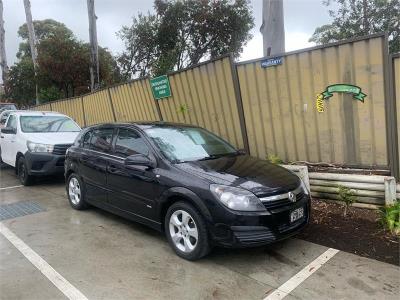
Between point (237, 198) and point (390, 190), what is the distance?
2.47 m

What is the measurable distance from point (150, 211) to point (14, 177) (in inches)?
259

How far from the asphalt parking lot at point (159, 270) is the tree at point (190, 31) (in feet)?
65.2

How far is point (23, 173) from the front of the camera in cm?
882

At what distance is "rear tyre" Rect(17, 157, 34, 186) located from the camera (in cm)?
863

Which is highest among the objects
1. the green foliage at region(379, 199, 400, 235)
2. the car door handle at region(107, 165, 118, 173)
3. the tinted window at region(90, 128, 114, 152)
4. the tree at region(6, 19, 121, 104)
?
the tree at region(6, 19, 121, 104)

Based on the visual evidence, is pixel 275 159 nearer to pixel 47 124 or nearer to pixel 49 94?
pixel 47 124

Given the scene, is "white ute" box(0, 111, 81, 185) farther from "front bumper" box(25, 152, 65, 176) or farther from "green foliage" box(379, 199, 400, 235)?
"green foliage" box(379, 199, 400, 235)

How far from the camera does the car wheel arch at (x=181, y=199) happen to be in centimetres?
417

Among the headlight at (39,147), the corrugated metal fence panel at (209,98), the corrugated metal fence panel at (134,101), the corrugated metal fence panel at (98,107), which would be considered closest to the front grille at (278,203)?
the corrugated metal fence panel at (209,98)

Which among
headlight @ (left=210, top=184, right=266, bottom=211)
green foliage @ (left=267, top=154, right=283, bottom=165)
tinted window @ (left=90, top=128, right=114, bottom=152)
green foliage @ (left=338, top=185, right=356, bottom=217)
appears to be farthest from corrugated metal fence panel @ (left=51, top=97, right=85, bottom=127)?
headlight @ (left=210, top=184, right=266, bottom=211)

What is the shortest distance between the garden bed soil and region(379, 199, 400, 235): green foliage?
0.23 feet

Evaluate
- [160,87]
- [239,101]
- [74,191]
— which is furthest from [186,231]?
[160,87]

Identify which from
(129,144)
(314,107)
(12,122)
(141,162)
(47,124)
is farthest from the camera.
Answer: (12,122)

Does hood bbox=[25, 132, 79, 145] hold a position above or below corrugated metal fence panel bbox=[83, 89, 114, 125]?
below
